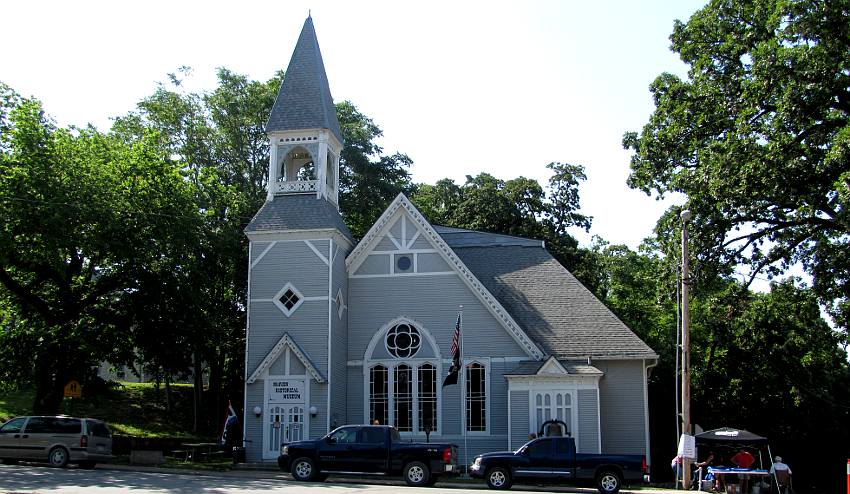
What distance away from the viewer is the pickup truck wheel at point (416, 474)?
849 inches

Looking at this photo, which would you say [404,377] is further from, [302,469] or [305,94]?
[305,94]

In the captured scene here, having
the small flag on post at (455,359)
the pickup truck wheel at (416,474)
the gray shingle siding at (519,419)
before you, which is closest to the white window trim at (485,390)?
the gray shingle siding at (519,419)

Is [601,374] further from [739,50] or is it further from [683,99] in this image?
[739,50]

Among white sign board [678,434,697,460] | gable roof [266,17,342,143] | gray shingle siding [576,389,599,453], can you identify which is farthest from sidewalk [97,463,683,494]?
gable roof [266,17,342,143]

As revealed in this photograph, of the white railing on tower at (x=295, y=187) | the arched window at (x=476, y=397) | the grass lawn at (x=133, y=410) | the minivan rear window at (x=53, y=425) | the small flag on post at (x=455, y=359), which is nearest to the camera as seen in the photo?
the minivan rear window at (x=53, y=425)

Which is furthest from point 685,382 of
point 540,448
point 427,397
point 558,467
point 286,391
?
point 286,391

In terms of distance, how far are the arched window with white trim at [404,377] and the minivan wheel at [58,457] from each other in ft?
33.3

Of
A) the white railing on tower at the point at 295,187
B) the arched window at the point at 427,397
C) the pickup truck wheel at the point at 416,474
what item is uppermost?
the white railing on tower at the point at 295,187

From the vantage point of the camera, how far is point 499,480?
2209cm

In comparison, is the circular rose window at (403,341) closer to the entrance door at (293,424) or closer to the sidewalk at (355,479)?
the entrance door at (293,424)

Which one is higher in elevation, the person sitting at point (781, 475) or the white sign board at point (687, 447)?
the white sign board at point (687, 447)

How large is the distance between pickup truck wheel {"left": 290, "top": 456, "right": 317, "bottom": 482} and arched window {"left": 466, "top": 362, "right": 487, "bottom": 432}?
8.25 meters

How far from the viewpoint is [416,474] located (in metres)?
21.6

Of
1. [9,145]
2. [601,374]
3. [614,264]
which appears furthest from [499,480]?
[614,264]
